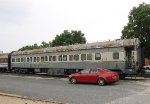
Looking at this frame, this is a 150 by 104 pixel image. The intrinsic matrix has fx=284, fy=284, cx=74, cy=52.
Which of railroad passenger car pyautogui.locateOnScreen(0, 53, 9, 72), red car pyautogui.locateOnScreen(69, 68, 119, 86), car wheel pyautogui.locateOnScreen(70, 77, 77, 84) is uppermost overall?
railroad passenger car pyautogui.locateOnScreen(0, 53, 9, 72)

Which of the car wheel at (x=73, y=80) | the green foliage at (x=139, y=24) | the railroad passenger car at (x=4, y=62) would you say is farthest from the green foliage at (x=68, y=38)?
the car wheel at (x=73, y=80)

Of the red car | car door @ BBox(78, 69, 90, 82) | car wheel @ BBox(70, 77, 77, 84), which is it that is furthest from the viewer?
car wheel @ BBox(70, 77, 77, 84)

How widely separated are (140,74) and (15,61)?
2226 cm

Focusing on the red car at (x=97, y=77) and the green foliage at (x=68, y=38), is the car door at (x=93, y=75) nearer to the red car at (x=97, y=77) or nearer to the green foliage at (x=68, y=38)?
the red car at (x=97, y=77)

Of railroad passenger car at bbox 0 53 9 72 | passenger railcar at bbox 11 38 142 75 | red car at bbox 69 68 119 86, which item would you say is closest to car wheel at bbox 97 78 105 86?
red car at bbox 69 68 119 86

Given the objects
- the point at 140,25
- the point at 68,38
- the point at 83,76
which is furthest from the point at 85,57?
the point at 68,38

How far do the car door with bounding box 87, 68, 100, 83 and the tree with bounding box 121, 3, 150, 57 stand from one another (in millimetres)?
14950

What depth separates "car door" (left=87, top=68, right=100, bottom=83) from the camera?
72.4ft

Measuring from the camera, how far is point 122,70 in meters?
25.5

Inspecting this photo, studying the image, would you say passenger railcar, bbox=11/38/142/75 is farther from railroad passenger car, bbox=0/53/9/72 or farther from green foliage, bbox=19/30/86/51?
green foliage, bbox=19/30/86/51

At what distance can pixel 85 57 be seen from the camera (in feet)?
95.2

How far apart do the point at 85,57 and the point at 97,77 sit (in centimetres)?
729

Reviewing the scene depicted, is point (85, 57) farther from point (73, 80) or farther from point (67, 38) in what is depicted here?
point (67, 38)

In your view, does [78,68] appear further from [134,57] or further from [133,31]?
[133,31]
